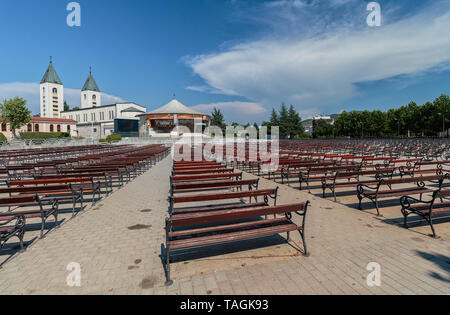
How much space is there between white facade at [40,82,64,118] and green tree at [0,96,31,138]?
55154 millimetres

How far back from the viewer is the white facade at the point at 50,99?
101 metres

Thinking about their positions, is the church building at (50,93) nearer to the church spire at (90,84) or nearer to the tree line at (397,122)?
the church spire at (90,84)

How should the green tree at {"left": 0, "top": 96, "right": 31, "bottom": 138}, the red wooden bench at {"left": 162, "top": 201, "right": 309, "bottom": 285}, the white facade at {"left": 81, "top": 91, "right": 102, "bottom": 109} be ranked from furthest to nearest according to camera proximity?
the white facade at {"left": 81, "top": 91, "right": 102, "bottom": 109}
the green tree at {"left": 0, "top": 96, "right": 31, "bottom": 138}
the red wooden bench at {"left": 162, "top": 201, "right": 309, "bottom": 285}

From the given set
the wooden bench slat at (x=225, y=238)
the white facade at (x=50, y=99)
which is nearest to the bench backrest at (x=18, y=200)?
the wooden bench slat at (x=225, y=238)

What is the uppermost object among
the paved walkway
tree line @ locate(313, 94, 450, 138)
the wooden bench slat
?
tree line @ locate(313, 94, 450, 138)

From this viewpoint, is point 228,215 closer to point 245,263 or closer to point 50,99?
point 245,263

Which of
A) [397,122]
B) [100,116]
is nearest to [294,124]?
[397,122]

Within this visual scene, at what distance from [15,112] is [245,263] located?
70391 millimetres

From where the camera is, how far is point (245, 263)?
11.4 ft

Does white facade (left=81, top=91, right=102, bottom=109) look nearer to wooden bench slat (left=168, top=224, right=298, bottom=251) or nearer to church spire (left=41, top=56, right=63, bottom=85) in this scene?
church spire (left=41, top=56, right=63, bottom=85)

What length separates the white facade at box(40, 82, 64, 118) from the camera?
333ft

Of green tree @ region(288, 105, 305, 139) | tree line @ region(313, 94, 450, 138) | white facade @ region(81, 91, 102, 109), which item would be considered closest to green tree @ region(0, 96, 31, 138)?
white facade @ region(81, 91, 102, 109)

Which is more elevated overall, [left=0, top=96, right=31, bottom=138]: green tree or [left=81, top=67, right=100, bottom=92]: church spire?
[left=81, top=67, right=100, bottom=92]: church spire
